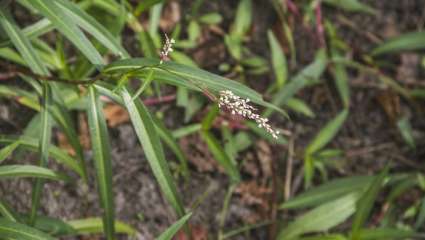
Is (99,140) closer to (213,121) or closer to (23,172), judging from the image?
A: (23,172)

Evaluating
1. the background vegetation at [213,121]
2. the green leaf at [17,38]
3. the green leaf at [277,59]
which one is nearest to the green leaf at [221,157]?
the background vegetation at [213,121]

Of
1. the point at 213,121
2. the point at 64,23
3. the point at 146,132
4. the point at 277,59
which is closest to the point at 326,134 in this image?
the point at 277,59

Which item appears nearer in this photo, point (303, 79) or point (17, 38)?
point (17, 38)

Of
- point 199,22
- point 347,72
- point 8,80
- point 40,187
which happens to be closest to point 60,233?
point 40,187

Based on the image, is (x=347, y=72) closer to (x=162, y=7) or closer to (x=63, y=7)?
(x=162, y=7)

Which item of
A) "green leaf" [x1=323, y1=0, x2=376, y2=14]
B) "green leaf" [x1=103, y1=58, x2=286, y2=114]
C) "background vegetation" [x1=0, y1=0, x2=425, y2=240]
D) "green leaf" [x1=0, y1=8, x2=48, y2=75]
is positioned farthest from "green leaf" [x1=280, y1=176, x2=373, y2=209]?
"green leaf" [x1=0, y1=8, x2=48, y2=75]

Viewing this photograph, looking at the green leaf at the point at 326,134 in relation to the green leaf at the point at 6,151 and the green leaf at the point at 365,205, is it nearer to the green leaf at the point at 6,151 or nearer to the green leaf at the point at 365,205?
the green leaf at the point at 365,205
